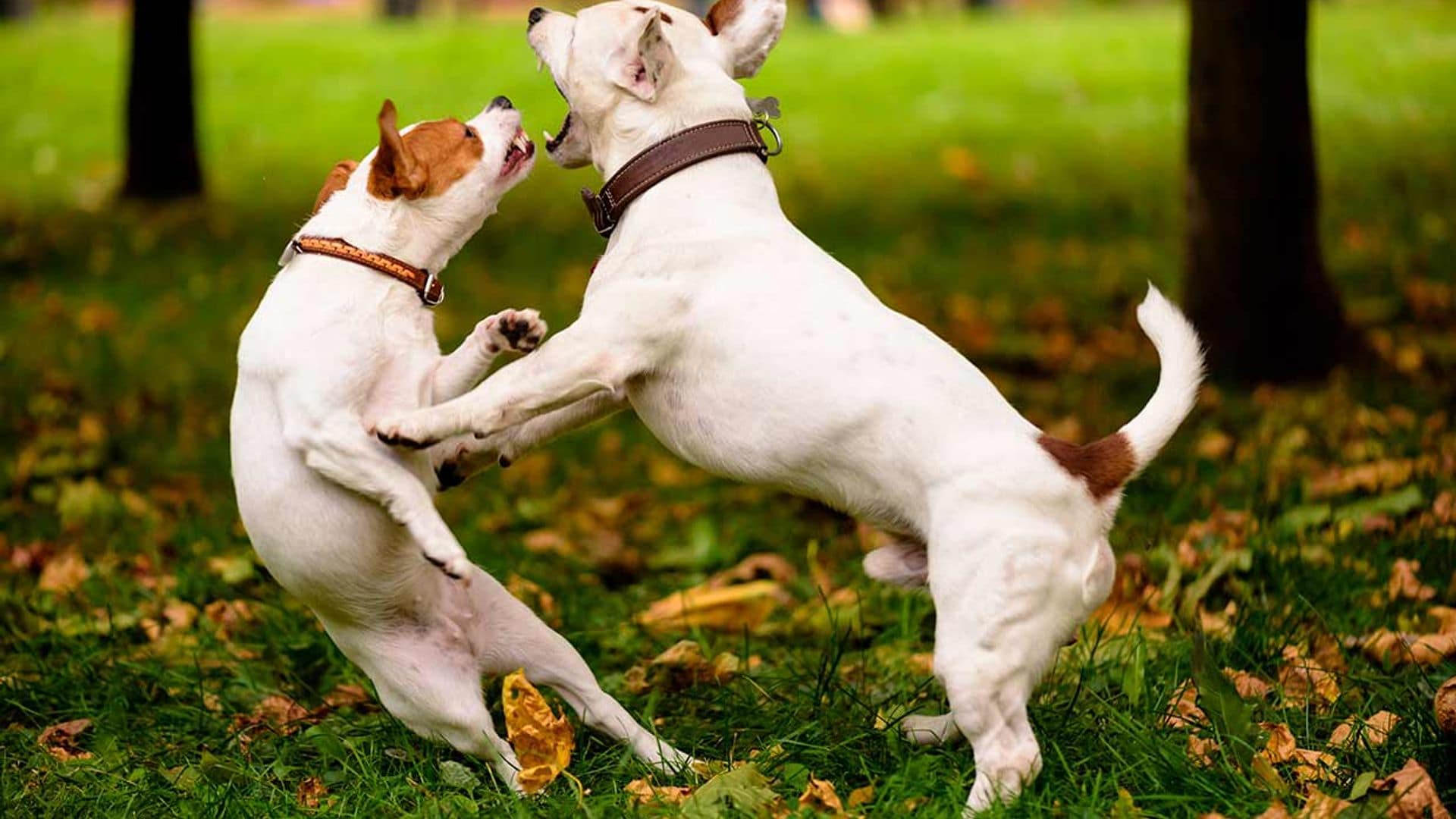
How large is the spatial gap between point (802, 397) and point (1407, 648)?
1.81 m

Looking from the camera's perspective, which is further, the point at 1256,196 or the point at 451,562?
the point at 1256,196

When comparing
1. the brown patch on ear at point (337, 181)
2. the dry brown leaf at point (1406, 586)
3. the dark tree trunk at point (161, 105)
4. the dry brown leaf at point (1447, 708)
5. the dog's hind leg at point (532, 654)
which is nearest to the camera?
the dry brown leaf at point (1447, 708)

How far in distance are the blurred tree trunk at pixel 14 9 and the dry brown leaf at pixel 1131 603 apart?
21.0 meters

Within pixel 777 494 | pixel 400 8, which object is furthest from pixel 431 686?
pixel 400 8

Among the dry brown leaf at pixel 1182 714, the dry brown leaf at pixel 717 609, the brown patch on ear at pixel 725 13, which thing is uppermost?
the brown patch on ear at pixel 725 13

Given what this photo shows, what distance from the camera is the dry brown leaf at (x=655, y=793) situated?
332 cm

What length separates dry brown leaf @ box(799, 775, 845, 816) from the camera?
3.27 m

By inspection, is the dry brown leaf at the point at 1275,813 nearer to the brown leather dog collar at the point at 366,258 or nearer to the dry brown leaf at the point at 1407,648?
the dry brown leaf at the point at 1407,648

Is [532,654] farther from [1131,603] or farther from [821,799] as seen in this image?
[1131,603]

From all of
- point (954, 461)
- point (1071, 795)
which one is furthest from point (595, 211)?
point (1071, 795)

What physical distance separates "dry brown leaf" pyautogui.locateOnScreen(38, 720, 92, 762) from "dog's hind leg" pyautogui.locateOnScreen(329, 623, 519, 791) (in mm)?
746

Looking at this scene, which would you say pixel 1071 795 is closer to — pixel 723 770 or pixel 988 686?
pixel 988 686

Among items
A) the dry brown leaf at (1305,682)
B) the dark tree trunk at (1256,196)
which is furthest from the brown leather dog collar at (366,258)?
the dark tree trunk at (1256,196)

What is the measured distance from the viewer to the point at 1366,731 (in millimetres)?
3463
